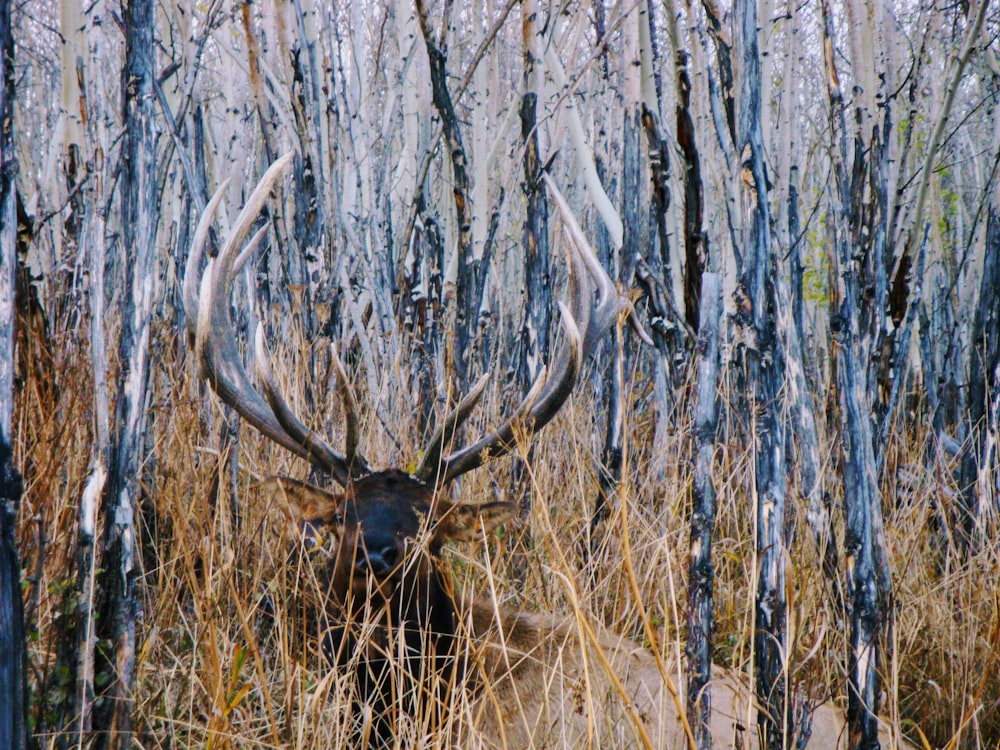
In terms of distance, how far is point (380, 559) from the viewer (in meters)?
2.64

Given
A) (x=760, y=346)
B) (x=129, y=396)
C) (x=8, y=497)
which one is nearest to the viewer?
(x=8, y=497)

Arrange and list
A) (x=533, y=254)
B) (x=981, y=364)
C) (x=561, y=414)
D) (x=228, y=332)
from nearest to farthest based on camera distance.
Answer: (x=228, y=332) < (x=981, y=364) < (x=533, y=254) < (x=561, y=414)

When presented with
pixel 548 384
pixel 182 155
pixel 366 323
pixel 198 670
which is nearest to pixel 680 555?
pixel 548 384

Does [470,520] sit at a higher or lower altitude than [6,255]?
lower

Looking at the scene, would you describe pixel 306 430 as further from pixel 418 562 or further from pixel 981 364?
pixel 981 364

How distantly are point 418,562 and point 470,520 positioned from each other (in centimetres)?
42

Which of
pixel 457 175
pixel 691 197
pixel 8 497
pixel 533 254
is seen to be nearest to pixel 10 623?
pixel 8 497

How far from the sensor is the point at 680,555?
3342 mm

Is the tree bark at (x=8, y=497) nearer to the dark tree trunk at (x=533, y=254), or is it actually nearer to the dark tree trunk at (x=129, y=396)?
the dark tree trunk at (x=129, y=396)

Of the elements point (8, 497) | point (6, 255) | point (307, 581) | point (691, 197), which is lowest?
point (307, 581)

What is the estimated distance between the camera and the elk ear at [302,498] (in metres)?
2.96

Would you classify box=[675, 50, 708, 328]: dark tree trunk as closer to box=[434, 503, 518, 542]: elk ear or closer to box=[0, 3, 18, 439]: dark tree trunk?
box=[434, 503, 518, 542]: elk ear

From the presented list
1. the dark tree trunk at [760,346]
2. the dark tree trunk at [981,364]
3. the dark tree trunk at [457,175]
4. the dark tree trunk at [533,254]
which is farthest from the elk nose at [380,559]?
the dark tree trunk at [981,364]

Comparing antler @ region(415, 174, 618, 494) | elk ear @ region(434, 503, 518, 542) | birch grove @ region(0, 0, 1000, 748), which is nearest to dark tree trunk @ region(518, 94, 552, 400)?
birch grove @ region(0, 0, 1000, 748)
